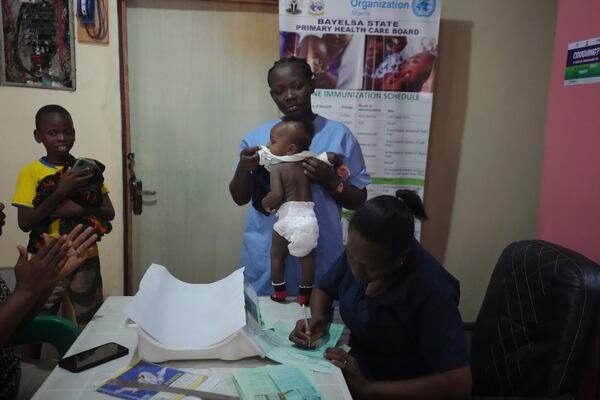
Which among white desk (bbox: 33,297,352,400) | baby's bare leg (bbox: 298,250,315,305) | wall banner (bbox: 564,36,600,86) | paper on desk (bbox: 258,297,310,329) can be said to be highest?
wall banner (bbox: 564,36,600,86)

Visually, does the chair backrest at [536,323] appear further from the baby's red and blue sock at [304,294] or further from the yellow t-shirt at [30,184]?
the yellow t-shirt at [30,184]

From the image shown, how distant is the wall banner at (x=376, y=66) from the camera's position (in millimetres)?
2830

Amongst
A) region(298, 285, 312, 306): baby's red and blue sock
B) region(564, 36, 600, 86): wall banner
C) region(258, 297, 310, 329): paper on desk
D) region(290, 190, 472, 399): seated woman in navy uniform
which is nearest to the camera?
region(290, 190, 472, 399): seated woman in navy uniform

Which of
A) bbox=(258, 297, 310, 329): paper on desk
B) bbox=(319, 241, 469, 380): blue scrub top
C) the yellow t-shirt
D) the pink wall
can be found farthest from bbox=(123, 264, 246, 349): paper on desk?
the pink wall

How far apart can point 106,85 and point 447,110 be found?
2334 mm

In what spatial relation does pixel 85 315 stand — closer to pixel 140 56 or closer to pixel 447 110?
pixel 140 56

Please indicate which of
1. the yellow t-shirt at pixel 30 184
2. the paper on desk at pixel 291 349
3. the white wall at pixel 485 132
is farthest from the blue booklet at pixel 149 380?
the white wall at pixel 485 132

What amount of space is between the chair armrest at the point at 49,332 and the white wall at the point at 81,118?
1.51 meters

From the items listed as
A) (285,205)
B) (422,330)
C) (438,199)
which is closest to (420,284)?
(422,330)

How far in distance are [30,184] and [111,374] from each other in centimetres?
124

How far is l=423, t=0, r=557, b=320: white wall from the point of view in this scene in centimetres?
318

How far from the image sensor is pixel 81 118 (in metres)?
2.95

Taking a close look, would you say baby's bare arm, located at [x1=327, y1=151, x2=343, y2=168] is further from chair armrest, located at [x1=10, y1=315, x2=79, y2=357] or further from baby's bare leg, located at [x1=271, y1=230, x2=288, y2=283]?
chair armrest, located at [x1=10, y1=315, x2=79, y2=357]

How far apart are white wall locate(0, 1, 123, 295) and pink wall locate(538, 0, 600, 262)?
2.65 metres
